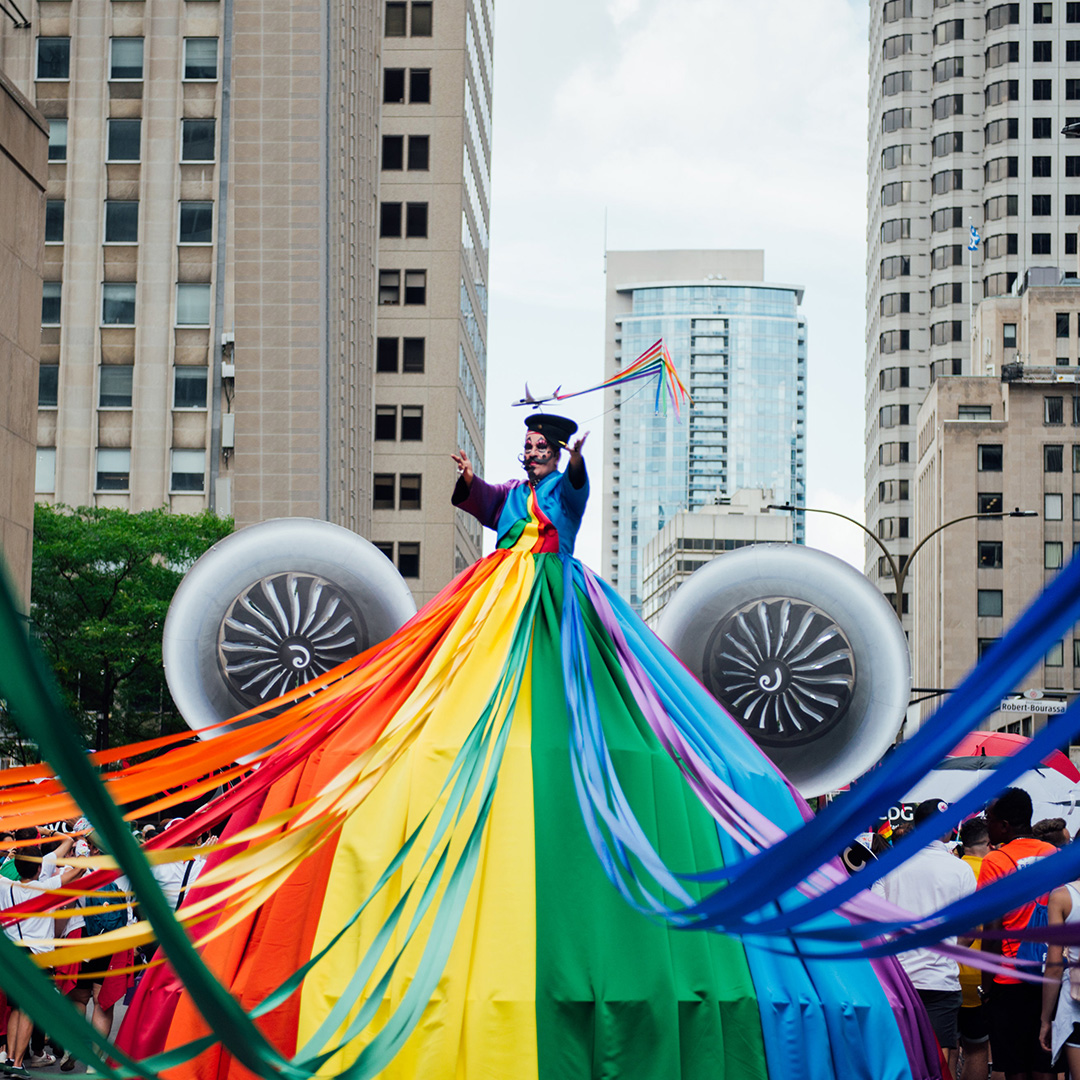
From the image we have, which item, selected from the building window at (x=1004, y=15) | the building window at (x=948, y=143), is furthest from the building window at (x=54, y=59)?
the building window at (x=1004, y=15)

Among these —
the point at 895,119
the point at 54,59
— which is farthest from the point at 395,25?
the point at 895,119

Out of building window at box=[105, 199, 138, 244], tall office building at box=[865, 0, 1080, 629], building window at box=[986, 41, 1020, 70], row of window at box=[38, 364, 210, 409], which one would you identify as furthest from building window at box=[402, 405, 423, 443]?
building window at box=[986, 41, 1020, 70]

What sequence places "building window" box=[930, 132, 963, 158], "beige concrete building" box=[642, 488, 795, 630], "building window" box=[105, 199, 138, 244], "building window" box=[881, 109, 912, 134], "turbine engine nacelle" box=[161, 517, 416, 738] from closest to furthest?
"turbine engine nacelle" box=[161, 517, 416, 738], "building window" box=[105, 199, 138, 244], "building window" box=[930, 132, 963, 158], "building window" box=[881, 109, 912, 134], "beige concrete building" box=[642, 488, 795, 630]

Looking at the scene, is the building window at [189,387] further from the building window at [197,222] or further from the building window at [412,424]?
the building window at [412,424]

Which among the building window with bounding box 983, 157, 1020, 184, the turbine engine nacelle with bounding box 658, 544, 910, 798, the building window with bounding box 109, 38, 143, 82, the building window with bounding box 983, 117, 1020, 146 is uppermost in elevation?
the building window with bounding box 983, 117, 1020, 146

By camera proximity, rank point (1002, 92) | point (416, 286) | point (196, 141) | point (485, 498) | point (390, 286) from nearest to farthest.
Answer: point (485, 498) < point (196, 141) < point (416, 286) < point (390, 286) < point (1002, 92)

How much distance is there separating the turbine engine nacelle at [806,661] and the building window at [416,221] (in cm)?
5085

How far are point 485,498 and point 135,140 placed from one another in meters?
40.5

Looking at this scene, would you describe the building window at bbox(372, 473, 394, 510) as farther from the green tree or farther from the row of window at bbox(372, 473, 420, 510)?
the green tree

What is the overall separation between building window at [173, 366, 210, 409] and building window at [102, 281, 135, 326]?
2.16 metres

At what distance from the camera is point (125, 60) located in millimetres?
44750

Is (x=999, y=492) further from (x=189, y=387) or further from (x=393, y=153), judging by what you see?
(x=189, y=387)

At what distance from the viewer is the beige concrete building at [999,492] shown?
69.1 meters

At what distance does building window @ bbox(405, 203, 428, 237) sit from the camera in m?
57.2
